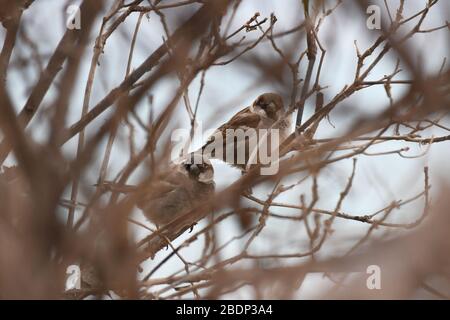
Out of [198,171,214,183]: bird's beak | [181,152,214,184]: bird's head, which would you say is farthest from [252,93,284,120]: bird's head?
[198,171,214,183]: bird's beak

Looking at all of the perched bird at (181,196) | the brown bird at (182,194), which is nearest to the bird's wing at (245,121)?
the brown bird at (182,194)

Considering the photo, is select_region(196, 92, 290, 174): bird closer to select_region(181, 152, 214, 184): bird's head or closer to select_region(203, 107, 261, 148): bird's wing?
select_region(203, 107, 261, 148): bird's wing

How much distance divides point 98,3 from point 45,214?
664mm

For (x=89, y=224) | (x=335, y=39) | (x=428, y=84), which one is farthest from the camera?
(x=335, y=39)

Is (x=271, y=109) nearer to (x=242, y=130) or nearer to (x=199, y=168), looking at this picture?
(x=242, y=130)

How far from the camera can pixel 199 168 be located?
640 centimetres

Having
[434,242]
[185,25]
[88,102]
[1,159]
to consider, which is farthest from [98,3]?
[88,102]

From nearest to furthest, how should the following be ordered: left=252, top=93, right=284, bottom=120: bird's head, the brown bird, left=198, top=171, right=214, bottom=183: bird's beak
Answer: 1. the brown bird
2. left=198, top=171, right=214, bottom=183: bird's beak
3. left=252, top=93, right=284, bottom=120: bird's head

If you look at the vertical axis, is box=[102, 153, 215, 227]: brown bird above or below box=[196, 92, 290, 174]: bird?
below

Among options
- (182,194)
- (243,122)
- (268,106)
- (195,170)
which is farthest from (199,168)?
(268,106)

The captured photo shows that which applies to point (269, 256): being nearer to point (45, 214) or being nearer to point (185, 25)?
point (185, 25)

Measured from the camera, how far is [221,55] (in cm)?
261

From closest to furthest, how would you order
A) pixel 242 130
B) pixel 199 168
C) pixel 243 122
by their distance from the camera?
pixel 199 168 < pixel 242 130 < pixel 243 122

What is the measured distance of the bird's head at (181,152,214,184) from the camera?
6.23 metres
